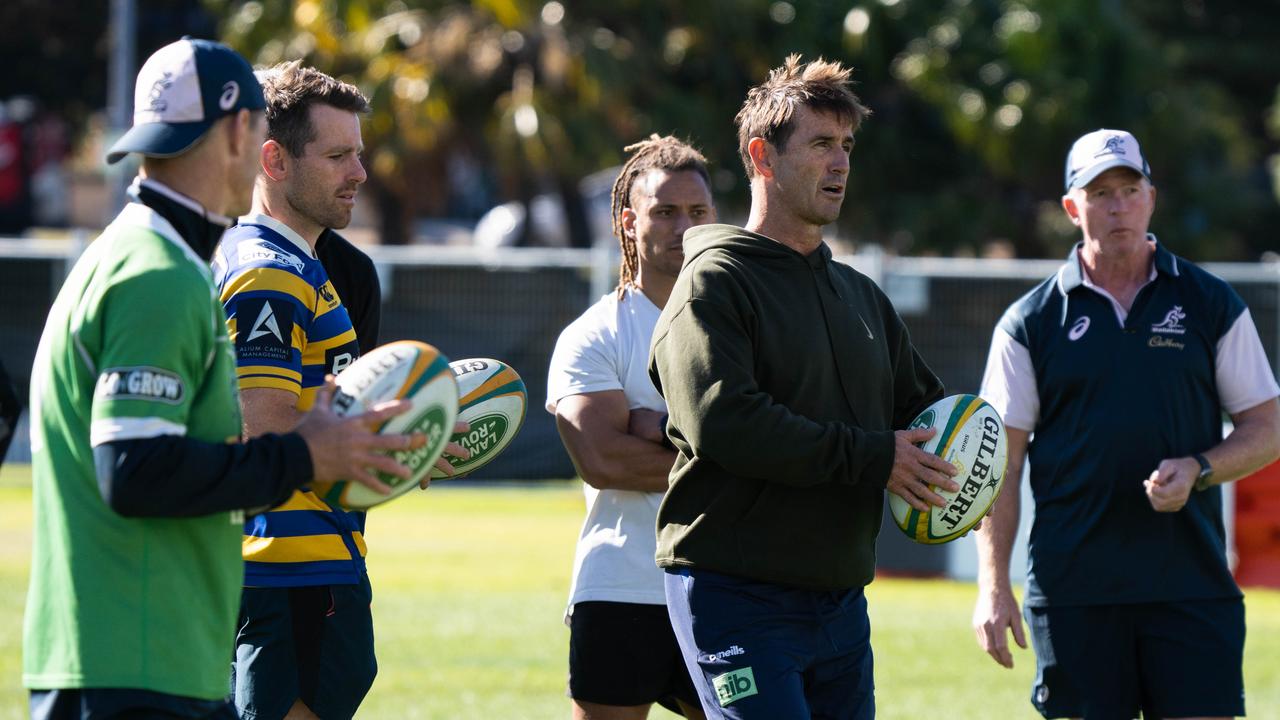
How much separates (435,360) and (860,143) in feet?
77.6

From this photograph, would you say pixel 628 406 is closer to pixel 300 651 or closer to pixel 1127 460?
pixel 300 651

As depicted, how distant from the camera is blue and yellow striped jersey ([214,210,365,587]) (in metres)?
4.61

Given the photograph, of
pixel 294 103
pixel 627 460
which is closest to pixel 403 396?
pixel 294 103

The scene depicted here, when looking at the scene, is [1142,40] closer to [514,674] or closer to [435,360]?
[514,674]

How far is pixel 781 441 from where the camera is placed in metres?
4.37

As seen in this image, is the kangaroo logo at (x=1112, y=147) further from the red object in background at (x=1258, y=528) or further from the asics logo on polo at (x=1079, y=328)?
the red object in background at (x=1258, y=528)

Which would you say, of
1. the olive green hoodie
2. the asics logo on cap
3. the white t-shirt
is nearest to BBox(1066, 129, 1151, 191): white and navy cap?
the olive green hoodie

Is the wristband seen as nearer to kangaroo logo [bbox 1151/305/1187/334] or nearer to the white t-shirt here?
kangaroo logo [bbox 1151/305/1187/334]

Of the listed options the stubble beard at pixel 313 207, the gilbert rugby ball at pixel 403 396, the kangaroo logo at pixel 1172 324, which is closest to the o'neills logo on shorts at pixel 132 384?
the gilbert rugby ball at pixel 403 396

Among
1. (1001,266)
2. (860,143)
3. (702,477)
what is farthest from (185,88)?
(860,143)

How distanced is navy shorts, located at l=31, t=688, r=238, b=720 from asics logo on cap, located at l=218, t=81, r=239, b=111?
4.20 feet

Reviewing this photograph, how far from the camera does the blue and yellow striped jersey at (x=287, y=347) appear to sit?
181 inches

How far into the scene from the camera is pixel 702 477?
15.3 feet

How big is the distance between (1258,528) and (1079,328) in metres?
8.14
